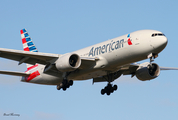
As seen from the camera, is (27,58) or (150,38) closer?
(150,38)

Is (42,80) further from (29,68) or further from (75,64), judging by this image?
(75,64)

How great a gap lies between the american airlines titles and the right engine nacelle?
7.22 metres

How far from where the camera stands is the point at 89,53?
117ft

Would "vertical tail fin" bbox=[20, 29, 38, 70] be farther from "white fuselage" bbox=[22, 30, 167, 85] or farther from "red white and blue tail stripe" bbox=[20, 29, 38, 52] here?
"white fuselage" bbox=[22, 30, 167, 85]

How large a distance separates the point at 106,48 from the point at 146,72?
7.61 metres

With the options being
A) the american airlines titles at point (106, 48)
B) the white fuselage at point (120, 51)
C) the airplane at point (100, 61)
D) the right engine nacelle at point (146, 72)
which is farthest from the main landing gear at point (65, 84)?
the right engine nacelle at point (146, 72)

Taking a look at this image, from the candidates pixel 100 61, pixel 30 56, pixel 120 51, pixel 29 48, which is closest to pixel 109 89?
pixel 100 61

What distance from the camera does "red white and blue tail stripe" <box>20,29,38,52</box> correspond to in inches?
1762

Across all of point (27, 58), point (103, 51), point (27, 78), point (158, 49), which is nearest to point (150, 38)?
point (158, 49)

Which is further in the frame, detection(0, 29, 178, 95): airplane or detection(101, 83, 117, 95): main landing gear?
detection(101, 83, 117, 95): main landing gear

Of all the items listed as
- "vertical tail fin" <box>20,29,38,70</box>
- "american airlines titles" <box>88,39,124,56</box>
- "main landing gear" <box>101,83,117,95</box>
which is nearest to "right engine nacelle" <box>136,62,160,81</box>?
"main landing gear" <box>101,83,117,95</box>

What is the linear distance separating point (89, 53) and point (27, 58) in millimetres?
6529

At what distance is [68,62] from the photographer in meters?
32.9

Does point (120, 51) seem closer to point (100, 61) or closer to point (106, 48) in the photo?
point (106, 48)
